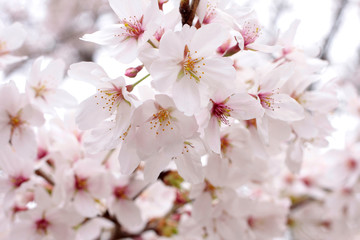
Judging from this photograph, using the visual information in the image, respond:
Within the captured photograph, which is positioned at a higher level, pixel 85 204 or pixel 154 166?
pixel 154 166

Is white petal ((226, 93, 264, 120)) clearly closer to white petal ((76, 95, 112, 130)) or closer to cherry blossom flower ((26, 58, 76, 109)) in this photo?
white petal ((76, 95, 112, 130))

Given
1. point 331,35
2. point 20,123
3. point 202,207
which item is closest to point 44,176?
point 20,123

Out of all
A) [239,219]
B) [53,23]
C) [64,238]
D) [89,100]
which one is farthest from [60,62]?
[53,23]

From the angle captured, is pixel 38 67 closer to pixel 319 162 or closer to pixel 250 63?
pixel 250 63

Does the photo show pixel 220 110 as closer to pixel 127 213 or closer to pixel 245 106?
pixel 245 106

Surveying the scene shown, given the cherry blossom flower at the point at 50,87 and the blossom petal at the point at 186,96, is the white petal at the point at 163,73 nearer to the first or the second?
the blossom petal at the point at 186,96

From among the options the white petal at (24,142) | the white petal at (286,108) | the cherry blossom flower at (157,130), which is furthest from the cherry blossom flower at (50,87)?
the white petal at (286,108)
